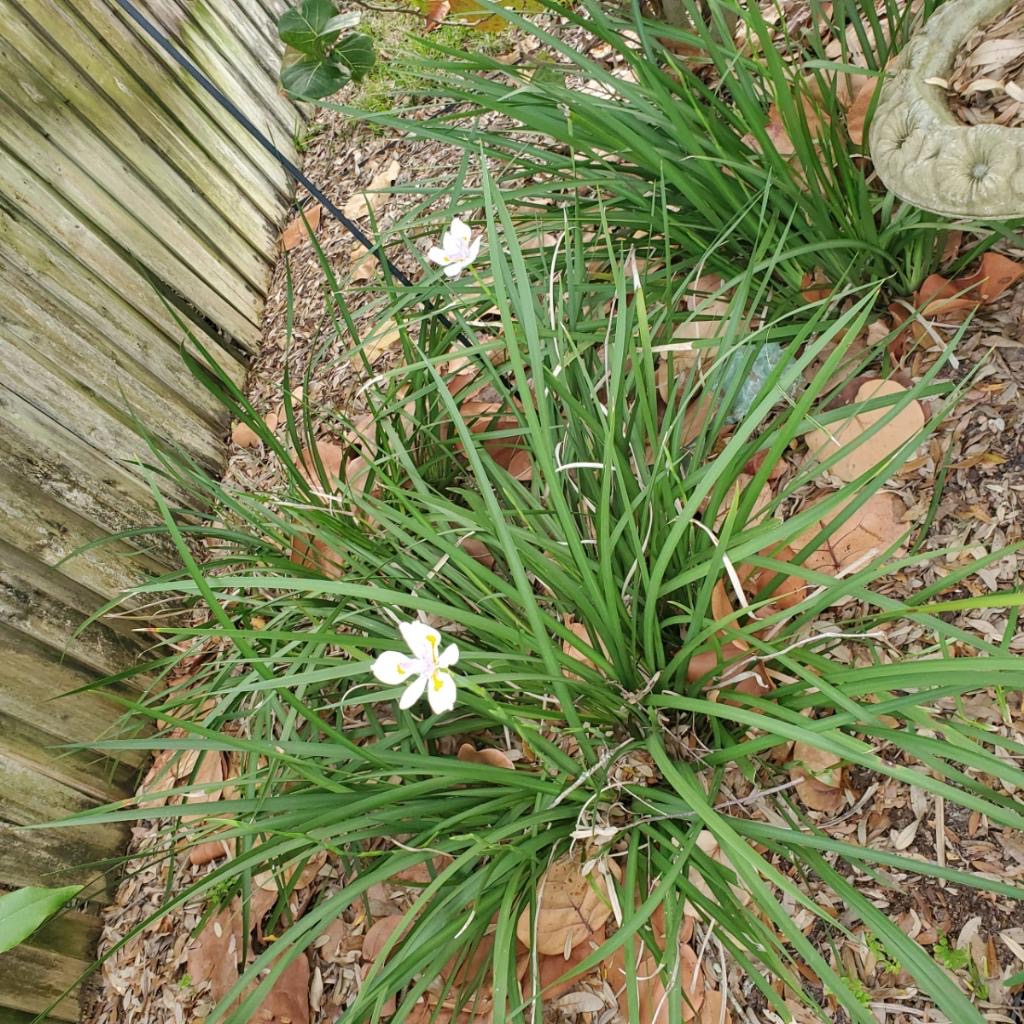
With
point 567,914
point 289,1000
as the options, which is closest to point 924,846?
point 567,914

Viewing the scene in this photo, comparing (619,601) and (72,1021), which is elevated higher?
(619,601)

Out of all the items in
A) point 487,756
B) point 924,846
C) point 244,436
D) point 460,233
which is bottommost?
point 924,846

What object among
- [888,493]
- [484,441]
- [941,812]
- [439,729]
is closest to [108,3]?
[484,441]

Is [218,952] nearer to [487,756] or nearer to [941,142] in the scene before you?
[487,756]

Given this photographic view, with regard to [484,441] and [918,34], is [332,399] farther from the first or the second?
[918,34]

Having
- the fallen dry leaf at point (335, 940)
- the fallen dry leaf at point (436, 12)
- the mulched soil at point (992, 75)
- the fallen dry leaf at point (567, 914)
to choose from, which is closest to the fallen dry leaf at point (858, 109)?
the mulched soil at point (992, 75)

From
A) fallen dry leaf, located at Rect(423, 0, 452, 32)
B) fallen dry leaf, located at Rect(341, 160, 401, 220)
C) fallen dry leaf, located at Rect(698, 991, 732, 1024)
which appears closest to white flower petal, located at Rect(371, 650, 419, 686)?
fallen dry leaf, located at Rect(698, 991, 732, 1024)

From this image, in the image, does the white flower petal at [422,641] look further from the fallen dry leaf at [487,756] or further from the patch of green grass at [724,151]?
the patch of green grass at [724,151]
